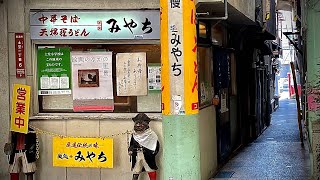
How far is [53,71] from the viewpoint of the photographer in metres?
10.0

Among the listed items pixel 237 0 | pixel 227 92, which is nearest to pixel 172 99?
pixel 237 0

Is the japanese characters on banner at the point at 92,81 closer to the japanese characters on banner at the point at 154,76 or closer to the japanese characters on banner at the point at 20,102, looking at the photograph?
the japanese characters on banner at the point at 154,76

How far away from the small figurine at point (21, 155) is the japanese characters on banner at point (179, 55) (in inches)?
150

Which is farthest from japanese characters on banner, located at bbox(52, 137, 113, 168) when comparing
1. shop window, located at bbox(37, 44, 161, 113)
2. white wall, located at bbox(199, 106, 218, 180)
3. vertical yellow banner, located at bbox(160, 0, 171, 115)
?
vertical yellow banner, located at bbox(160, 0, 171, 115)

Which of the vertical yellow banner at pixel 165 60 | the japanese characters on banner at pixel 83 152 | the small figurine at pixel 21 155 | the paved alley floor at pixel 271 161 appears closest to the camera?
the vertical yellow banner at pixel 165 60

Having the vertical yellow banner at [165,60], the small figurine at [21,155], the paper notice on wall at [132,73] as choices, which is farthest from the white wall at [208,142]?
the small figurine at [21,155]

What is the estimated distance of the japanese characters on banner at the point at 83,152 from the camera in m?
9.62

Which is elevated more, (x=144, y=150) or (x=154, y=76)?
(x=154, y=76)

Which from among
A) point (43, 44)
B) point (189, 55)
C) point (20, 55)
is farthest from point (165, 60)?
point (20, 55)

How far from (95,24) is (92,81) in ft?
4.14

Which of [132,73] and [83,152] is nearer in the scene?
[83,152]

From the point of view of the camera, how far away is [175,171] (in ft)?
24.3

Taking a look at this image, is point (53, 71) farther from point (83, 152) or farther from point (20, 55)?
point (83, 152)

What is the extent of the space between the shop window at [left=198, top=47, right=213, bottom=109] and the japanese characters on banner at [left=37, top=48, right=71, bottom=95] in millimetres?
3407
